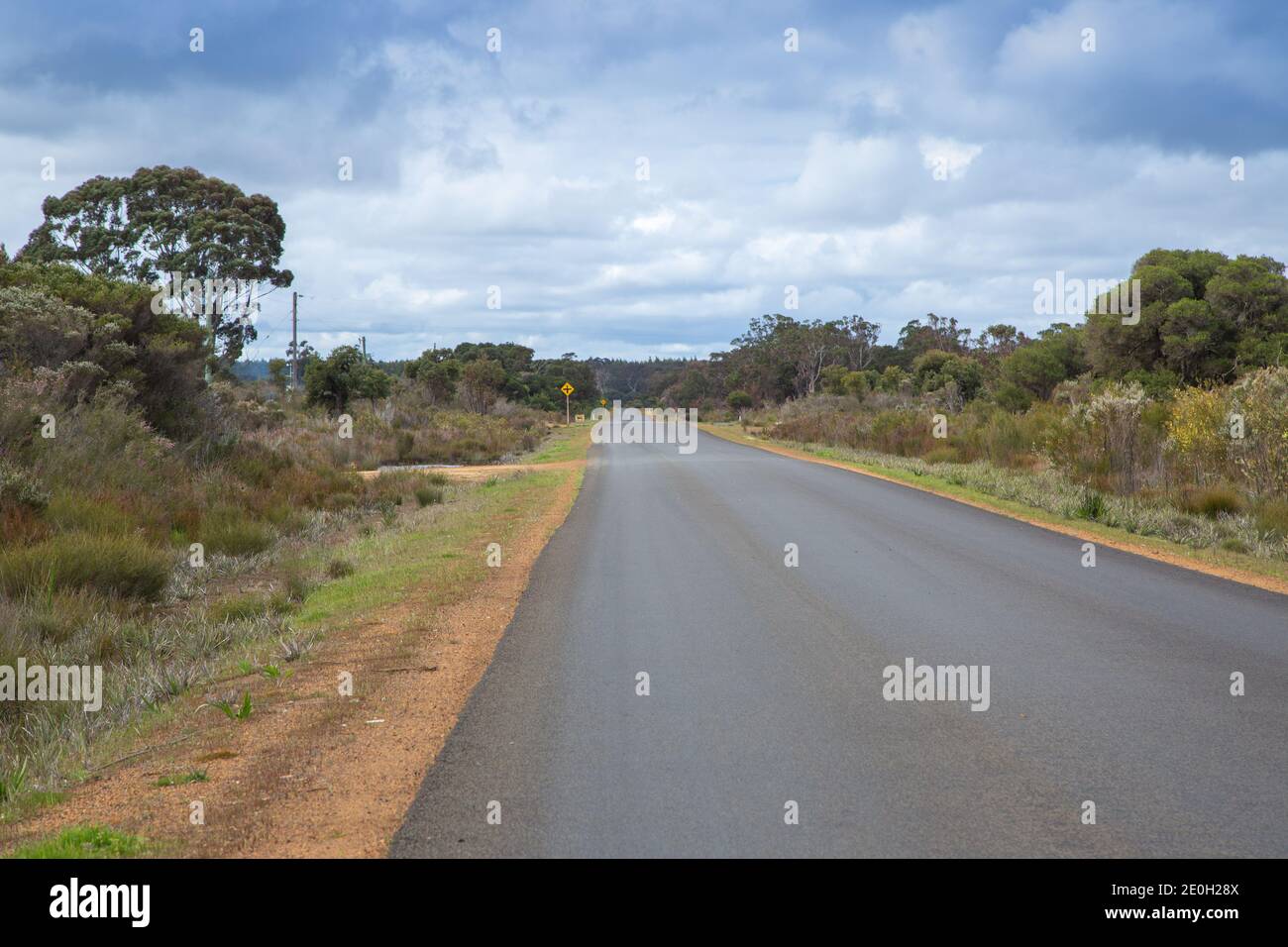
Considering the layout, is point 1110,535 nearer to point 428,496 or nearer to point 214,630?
point 214,630

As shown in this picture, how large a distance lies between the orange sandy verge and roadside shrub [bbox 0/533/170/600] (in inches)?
145

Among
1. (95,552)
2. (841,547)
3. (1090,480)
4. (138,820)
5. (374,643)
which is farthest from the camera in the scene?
(1090,480)

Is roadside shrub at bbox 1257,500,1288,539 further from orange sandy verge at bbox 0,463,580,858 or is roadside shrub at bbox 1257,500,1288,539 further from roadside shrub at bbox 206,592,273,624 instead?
roadside shrub at bbox 206,592,273,624

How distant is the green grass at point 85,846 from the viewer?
4703mm

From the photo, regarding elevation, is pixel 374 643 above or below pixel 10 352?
below

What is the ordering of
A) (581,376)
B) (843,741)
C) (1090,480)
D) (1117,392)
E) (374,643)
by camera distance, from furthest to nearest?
(581,376) → (1117,392) → (1090,480) → (374,643) → (843,741)

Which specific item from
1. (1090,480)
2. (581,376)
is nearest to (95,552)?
(1090,480)

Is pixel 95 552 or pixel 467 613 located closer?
pixel 467 613

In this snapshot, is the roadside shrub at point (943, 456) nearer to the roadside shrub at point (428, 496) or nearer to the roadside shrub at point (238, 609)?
the roadside shrub at point (428, 496)

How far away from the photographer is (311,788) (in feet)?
17.8

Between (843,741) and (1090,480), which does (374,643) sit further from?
(1090,480)

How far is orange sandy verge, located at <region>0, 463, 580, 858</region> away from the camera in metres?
4.88

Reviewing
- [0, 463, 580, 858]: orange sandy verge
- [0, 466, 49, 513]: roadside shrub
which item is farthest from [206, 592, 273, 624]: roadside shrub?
[0, 466, 49, 513]: roadside shrub
